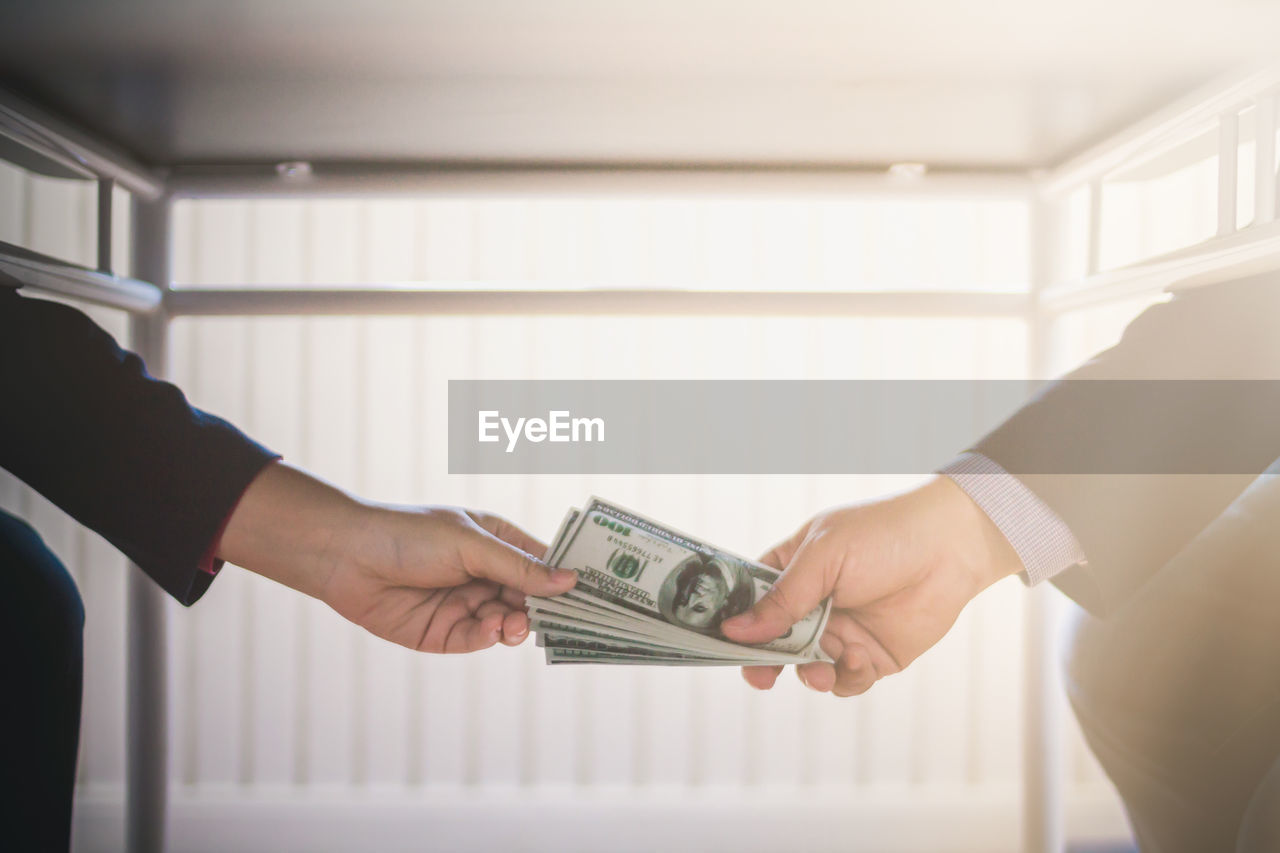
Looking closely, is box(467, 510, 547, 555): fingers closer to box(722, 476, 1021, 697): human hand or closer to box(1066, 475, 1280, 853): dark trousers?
box(722, 476, 1021, 697): human hand

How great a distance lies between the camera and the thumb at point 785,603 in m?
0.88

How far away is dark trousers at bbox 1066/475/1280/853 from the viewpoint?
0.85m

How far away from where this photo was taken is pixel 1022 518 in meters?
0.96

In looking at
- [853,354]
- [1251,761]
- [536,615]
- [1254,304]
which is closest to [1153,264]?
[1254,304]

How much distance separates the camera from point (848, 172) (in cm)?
131

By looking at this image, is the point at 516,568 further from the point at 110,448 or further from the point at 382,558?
the point at 110,448

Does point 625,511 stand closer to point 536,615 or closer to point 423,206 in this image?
point 536,615

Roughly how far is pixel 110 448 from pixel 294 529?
0.22 meters

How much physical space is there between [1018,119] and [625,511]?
83 cm
